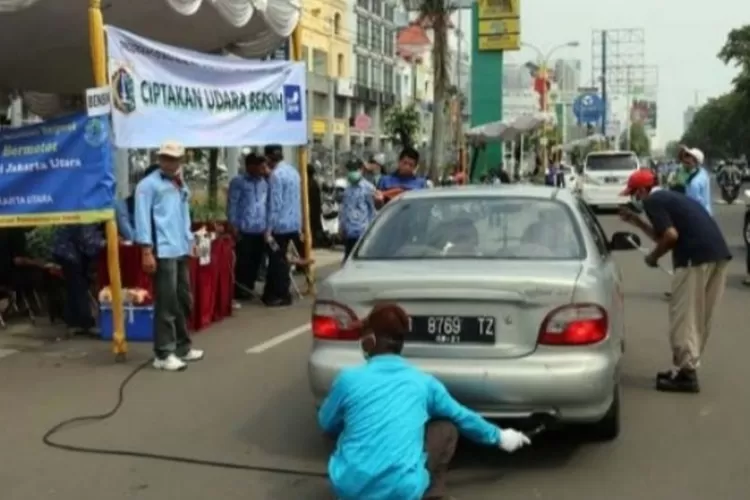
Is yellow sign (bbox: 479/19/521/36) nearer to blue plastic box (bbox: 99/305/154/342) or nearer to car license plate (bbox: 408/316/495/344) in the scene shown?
blue plastic box (bbox: 99/305/154/342)

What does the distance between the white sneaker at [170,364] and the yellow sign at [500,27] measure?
122ft

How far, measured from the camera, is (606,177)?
33.8 metres

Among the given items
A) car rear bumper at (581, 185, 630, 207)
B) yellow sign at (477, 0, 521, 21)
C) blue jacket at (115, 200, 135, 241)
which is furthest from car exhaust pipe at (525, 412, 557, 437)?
yellow sign at (477, 0, 521, 21)

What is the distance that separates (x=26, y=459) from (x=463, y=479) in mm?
2585

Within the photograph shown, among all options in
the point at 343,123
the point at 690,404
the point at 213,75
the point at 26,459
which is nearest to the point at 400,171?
the point at 213,75

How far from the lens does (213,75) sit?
1199 centimetres

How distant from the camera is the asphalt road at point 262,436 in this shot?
635cm

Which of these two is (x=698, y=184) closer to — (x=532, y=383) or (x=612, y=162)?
(x=532, y=383)

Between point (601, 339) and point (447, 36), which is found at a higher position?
point (447, 36)

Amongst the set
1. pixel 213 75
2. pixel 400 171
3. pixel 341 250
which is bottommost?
pixel 341 250

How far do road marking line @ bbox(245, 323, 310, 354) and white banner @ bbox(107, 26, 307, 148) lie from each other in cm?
199

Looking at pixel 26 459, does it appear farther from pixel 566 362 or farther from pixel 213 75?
pixel 213 75

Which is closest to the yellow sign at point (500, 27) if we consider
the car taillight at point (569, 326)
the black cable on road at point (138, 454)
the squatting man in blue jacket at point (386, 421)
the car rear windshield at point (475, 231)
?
the car rear windshield at point (475, 231)

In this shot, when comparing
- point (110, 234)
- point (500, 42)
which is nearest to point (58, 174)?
point (110, 234)
